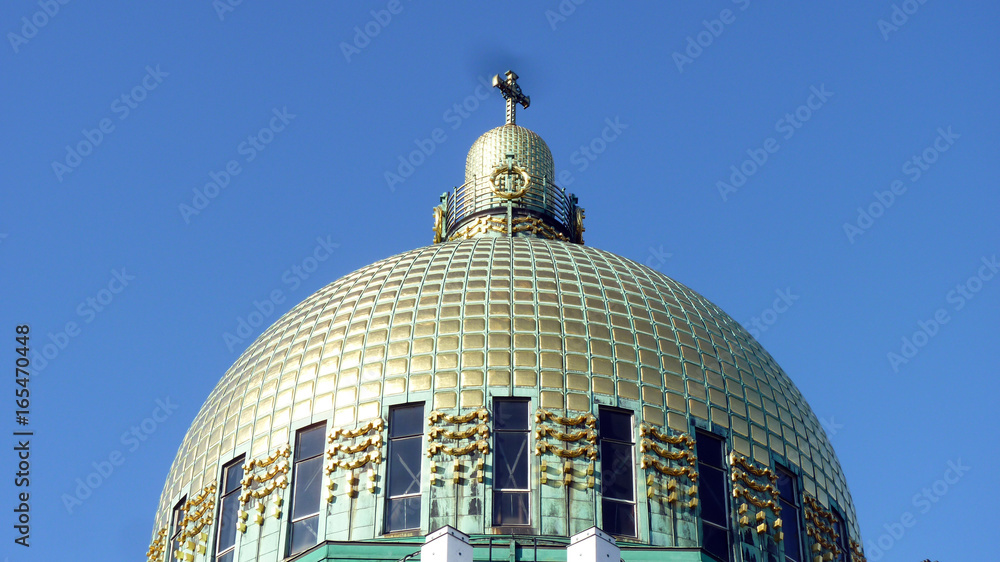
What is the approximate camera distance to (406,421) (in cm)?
5459

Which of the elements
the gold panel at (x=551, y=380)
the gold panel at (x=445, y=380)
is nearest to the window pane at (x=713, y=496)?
the gold panel at (x=551, y=380)

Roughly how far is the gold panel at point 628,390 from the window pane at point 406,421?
178 inches

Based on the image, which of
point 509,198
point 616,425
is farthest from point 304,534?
point 509,198

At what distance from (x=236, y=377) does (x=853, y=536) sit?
1530 cm

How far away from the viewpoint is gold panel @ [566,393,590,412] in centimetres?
5444

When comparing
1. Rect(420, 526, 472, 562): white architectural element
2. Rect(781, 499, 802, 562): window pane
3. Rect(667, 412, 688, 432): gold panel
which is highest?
Rect(667, 412, 688, 432): gold panel

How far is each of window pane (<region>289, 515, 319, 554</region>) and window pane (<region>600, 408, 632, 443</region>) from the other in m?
6.66

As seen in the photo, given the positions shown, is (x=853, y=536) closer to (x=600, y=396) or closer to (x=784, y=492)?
(x=784, y=492)

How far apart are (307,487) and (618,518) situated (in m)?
7.05

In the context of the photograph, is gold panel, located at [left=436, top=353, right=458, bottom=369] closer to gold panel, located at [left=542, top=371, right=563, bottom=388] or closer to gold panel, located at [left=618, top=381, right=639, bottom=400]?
gold panel, located at [left=542, top=371, right=563, bottom=388]

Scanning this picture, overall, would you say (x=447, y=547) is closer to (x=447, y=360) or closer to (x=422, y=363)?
(x=447, y=360)

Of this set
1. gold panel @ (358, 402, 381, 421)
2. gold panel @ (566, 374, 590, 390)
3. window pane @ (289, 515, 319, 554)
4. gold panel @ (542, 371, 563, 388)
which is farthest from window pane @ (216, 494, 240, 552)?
gold panel @ (566, 374, 590, 390)

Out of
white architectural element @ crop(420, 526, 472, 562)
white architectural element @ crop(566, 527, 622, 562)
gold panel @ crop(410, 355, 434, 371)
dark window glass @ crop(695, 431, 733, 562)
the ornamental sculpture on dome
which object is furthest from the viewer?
the ornamental sculpture on dome

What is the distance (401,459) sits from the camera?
176 ft
